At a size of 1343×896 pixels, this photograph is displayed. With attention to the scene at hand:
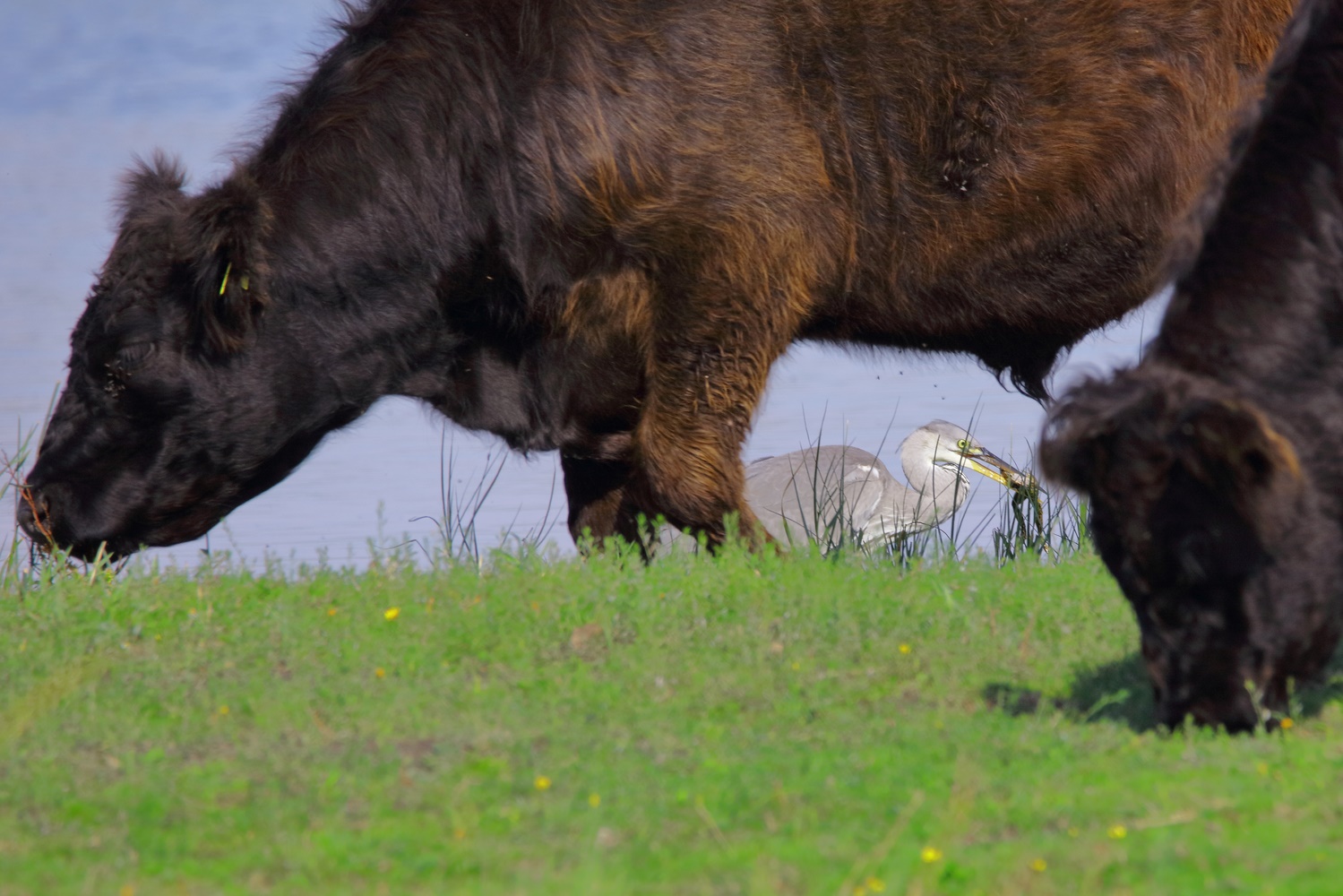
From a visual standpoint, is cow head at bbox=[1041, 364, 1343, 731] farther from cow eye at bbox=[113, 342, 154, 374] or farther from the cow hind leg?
cow eye at bbox=[113, 342, 154, 374]

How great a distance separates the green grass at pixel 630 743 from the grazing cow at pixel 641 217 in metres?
0.69

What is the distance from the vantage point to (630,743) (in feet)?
13.1

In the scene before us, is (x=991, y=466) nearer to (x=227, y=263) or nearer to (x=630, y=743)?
(x=227, y=263)

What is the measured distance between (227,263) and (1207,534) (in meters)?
3.75

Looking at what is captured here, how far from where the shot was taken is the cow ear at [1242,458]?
3549 millimetres

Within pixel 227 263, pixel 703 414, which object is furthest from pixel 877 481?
pixel 227 263

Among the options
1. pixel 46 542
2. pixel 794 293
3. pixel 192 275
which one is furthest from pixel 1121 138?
pixel 46 542

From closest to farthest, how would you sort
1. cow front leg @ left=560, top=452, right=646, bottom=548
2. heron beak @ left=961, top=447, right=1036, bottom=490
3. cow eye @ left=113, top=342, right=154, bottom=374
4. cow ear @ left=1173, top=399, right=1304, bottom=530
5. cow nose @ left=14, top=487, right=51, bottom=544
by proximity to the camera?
cow ear @ left=1173, top=399, right=1304, bottom=530 < cow eye @ left=113, top=342, right=154, bottom=374 < cow nose @ left=14, top=487, right=51, bottom=544 < cow front leg @ left=560, top=452, right=646, bottom=548 < heron beak @ left=961, top=447, right=1036, bottom=490

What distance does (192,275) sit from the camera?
234 inches

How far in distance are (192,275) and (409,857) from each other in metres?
3.31

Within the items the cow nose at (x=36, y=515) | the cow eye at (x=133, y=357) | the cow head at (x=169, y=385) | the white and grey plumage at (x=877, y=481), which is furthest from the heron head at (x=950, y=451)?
the cow nose at (x=36, y=515)

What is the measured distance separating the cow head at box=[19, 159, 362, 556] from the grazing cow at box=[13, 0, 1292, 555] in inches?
0.5

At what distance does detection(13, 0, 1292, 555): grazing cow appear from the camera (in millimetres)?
5895

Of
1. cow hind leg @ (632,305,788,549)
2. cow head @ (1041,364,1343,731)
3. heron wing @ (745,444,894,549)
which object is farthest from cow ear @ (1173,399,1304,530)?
heron wing @ (745,444,894,549)
